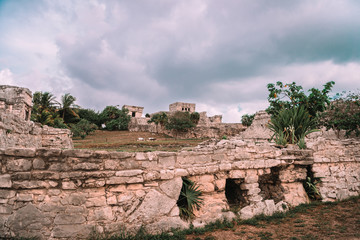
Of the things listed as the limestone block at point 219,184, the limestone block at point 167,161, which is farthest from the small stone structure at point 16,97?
the limestone block at point 219,184

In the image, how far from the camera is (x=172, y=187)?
4.73 m

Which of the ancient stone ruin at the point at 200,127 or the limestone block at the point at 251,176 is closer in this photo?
the limestone block at the point at 251,176

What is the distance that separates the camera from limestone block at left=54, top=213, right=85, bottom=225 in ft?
12.7

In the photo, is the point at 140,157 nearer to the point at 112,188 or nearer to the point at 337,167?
the point at 112,188

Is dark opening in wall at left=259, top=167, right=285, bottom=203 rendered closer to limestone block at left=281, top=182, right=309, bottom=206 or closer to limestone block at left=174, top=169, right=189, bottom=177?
limestone block at left=281, top=182, right=309, bottom=206

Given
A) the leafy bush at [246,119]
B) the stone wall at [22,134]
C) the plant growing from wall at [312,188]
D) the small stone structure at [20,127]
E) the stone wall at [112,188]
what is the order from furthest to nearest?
→ the leafy bush at [246,119]
the plant growing from wall at [312,188]
the small stone structure at [20,127]
the stone wall at [22,134]
the stone wall at [112,188]

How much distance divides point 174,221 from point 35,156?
2818mm

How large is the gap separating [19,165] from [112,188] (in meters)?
1.59

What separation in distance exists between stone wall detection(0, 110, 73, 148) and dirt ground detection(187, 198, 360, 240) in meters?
5.34

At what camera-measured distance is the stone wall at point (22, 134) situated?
594 cm

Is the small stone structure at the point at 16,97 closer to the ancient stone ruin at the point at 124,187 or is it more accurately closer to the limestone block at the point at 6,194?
the ancient stone ruin at the point at 124,187

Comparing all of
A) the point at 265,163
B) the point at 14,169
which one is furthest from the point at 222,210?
the point at 14,169

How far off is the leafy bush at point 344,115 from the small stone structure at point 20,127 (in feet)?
37.9

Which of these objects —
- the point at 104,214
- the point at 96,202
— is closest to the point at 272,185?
the point at 104,214
